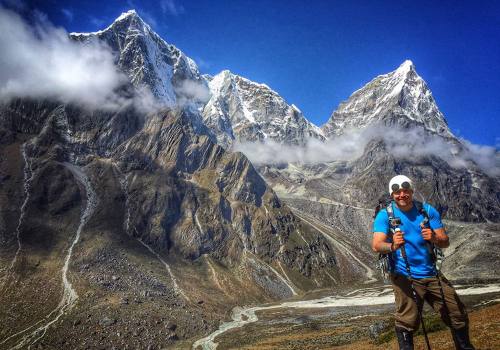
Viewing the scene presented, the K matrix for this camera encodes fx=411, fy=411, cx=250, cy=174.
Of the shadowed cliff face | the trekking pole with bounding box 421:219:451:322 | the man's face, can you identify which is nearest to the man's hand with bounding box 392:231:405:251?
the trekking pole with bounding box 421:219:451:322

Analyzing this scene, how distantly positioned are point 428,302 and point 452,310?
0.64 meters

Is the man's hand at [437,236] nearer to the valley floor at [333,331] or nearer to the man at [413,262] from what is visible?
the man at [413,262]

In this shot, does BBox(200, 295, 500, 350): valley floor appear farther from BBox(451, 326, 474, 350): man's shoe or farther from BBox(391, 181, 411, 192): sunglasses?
BBox(391, 181, 411, 192): sunglasses

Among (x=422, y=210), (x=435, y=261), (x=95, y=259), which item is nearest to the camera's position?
(x=435, y=261)

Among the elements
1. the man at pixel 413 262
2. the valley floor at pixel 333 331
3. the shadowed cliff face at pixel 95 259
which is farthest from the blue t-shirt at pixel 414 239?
the shadowed cliff face at pixel 95 259

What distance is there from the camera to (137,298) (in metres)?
120

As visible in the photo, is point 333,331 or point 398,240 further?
point 333,331

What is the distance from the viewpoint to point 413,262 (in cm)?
1158

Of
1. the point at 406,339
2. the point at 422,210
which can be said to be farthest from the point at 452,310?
the point at 422,210

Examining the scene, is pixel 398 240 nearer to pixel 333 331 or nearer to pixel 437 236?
pixel 437 236

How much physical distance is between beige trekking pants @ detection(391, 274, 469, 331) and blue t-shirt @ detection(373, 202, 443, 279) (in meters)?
0.29

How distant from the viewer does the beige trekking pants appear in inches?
443

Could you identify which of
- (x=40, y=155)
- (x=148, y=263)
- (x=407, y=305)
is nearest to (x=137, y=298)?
(x=148, y=263)

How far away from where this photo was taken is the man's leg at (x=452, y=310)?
440 inches
